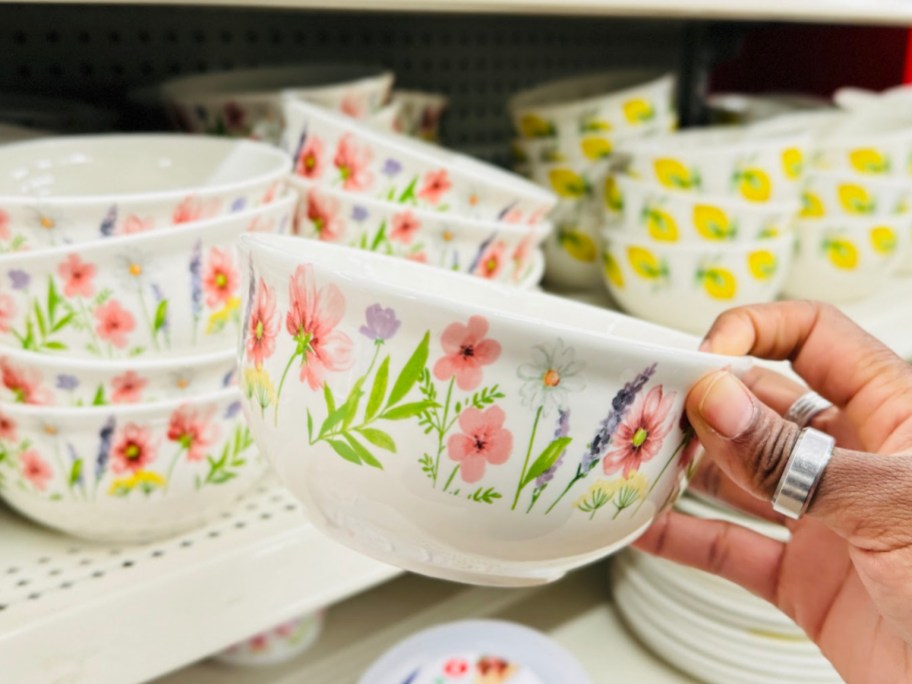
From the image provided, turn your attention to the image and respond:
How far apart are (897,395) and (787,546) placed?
16 centimetres

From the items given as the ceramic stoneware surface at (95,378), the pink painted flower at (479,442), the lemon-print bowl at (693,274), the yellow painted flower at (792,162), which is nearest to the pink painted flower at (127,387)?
the ceramic stoneware surface at (95,378)

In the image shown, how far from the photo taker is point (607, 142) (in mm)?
829

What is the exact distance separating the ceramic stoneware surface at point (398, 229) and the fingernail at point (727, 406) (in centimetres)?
29

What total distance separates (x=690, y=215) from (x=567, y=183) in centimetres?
14

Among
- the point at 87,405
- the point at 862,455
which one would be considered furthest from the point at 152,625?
the point at 862,455

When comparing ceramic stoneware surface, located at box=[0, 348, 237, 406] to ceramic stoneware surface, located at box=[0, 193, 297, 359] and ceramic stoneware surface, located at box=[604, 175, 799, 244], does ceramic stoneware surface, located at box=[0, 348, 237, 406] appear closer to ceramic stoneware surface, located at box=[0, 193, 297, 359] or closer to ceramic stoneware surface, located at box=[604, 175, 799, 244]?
ceramic stoneware surface, located at box=[0, 193, 297, 359]

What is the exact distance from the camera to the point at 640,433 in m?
0.36

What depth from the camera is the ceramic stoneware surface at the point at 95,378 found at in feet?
1.58

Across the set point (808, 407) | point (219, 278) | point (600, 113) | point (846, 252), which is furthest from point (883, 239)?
point (219, 278)

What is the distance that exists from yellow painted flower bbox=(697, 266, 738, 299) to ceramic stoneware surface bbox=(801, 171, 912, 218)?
16cm

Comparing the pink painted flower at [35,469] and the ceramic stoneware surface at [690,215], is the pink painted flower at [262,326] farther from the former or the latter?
the ceramic stoneware surface at [690,215]

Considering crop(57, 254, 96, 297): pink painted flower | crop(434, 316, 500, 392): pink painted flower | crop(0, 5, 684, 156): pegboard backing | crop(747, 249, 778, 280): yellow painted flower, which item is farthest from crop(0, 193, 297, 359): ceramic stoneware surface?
crop(747, 249, 778, 280): yellow painted flower

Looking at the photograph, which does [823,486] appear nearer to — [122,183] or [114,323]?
[114,323]

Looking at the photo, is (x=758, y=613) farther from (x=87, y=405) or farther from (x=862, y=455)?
(x=87, y=405)
